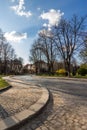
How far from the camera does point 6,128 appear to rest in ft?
18.2

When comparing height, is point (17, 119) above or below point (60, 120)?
above

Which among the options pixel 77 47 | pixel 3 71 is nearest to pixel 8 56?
pixel 3 71

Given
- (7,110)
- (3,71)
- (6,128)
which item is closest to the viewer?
(6,128)

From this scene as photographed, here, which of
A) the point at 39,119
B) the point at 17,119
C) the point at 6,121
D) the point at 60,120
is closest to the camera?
the point at 6,121

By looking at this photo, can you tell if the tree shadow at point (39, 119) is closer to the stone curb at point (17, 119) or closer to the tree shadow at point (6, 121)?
the stone curb at point (17, 119)

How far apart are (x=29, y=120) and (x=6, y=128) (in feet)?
4.22

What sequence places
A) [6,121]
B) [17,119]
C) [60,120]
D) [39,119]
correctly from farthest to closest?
1. [39,119]
2. [60,120]
3. [17,119]
4. [6,121]

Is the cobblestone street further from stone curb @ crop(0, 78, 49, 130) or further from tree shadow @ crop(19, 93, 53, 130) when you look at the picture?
stone curb @ crop(0, 78, 49, 130)

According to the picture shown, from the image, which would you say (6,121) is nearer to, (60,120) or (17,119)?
(17,119)

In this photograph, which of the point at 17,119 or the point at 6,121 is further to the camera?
the point at 17,119

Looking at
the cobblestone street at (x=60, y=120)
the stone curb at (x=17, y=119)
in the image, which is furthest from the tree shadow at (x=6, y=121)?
Answer: the cobblestone street at (x=60, y=120)

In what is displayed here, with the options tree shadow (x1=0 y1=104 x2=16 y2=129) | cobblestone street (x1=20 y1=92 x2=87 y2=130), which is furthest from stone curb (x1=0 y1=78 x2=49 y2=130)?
cobblestone street (x1=20 y1=92 x2=87 y2=130)

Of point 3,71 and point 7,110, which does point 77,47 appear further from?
point 3,71

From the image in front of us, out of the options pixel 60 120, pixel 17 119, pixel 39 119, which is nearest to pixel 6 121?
pixel 17 119
